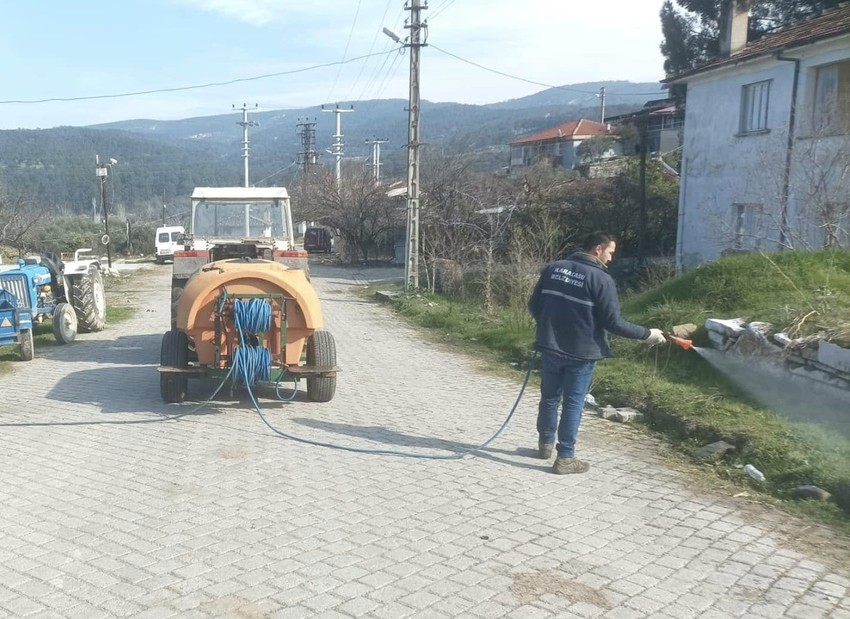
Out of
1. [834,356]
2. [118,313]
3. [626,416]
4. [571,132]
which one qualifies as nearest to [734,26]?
[834,356]

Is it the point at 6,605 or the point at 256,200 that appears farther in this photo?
the point at 256,200

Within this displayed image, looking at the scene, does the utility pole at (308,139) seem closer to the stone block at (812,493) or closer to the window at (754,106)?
the window at (754,106)

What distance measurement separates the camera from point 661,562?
4570 mm

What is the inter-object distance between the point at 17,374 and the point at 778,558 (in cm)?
939

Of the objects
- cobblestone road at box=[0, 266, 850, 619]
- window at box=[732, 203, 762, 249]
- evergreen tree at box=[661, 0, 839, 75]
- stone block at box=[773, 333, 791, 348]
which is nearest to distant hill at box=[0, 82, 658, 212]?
evergreen tree at box=[661, 0, 839, 75]

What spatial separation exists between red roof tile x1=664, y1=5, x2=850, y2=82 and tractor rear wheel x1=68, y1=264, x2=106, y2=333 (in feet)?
48.6

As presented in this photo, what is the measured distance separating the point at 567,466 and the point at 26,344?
27.8 feet

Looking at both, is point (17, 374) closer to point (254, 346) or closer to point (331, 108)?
point (254, 346)

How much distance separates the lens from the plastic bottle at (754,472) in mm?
5941

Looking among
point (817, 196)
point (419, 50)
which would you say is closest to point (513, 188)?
point (419, 50)

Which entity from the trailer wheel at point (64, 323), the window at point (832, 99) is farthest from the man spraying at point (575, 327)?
the window at point (832, 99)

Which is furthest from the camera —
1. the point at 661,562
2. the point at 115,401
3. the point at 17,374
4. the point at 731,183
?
the point at 731,183

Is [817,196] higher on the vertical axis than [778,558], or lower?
higher

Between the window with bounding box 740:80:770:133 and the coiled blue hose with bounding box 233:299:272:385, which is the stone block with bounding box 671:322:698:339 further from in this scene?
the window with bounding box 740:80:770:133
